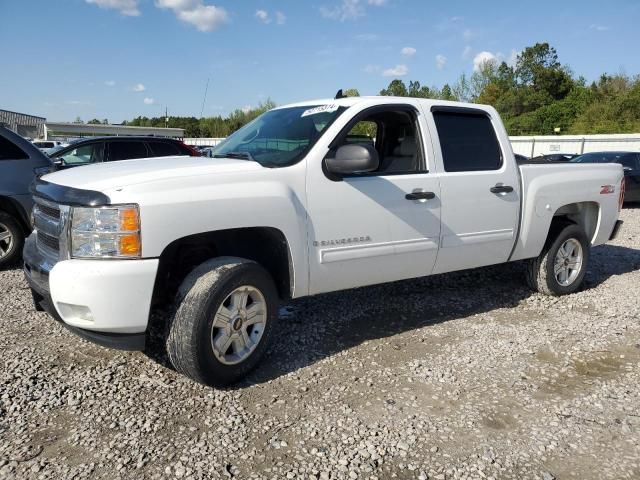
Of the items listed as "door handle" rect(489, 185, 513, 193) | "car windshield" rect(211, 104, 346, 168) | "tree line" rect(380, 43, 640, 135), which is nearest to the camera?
"car windshield" rect(211, 104, 346, 168)

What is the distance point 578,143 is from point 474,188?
3259cm

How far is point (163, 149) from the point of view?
9.20m

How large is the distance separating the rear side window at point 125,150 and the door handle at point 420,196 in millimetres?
6299

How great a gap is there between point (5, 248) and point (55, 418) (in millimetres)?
3992

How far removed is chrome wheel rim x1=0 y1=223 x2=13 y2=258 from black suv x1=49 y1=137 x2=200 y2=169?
9.87ft

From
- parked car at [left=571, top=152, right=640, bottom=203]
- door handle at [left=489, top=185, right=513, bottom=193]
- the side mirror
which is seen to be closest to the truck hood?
the side mirror

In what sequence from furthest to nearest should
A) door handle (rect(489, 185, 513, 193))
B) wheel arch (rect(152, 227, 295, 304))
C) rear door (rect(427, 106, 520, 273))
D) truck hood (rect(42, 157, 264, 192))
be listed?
door handle (rect(489, 185, 513, 193))
rear door (rect(427, 106, 520, 273))
wheel arch (rect(152, 227, 295, 304))
truck hood (rect(42, 157, 264, 192))

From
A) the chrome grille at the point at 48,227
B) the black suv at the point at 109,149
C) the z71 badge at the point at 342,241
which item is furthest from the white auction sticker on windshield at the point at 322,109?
the black suv at the point at 109,149

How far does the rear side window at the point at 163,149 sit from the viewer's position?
359 inches

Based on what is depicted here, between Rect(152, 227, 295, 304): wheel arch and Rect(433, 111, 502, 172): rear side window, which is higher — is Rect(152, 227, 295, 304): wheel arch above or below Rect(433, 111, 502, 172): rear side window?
below

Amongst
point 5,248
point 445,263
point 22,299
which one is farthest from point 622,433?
point 5,248

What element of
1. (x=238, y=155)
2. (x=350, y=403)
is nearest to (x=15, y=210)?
(x=238, y=155)

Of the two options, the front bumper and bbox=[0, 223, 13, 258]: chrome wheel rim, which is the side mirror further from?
bbox=[0, 223, 13, 258]: chrome wheel rim

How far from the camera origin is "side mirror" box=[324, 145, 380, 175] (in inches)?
140
